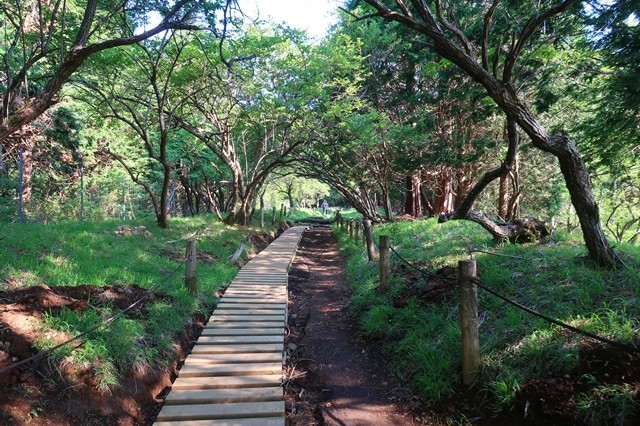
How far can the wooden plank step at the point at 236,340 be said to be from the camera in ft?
Result: 16.4

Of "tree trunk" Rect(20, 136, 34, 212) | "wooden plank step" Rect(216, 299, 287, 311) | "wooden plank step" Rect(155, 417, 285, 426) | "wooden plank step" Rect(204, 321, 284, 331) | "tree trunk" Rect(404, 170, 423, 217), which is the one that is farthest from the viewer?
"tree trunk" Rect(404, 170, 423, 217)

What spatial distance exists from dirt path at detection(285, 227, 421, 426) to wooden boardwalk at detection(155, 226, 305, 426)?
313mm

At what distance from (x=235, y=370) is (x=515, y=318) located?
124 inches

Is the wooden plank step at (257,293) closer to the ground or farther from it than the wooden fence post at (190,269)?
closer to the ground

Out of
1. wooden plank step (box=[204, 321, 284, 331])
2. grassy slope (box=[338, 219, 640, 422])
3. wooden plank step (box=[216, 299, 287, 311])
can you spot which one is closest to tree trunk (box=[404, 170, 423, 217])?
grassy slope (box=[338, 219, 640, 422])

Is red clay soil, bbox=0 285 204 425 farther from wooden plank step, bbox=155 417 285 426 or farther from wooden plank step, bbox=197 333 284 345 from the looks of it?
wooden plank step, bbox=197 333 284 345

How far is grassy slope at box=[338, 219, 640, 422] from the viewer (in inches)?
131

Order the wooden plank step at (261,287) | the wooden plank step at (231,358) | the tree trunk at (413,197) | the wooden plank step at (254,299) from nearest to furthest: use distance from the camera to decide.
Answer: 1. the wooden plank step at (231,358)
2. the wooden plank step at (254,299)
3. the wooden plank step at (261,287)
4. the tree trunk at (413,197)

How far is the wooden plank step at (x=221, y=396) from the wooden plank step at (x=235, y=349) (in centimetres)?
87

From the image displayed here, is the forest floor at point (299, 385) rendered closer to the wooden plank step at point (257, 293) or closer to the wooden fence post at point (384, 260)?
the wooden fence post at point (384, 260)

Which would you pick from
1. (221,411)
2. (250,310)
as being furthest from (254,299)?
(221,411)

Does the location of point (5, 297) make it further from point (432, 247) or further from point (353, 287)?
point (432, 247)

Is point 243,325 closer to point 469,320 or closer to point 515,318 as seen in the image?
point 469,320

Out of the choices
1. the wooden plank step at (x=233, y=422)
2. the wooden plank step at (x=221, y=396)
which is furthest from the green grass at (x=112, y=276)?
the wooden plank step at (x=233, y=422)
